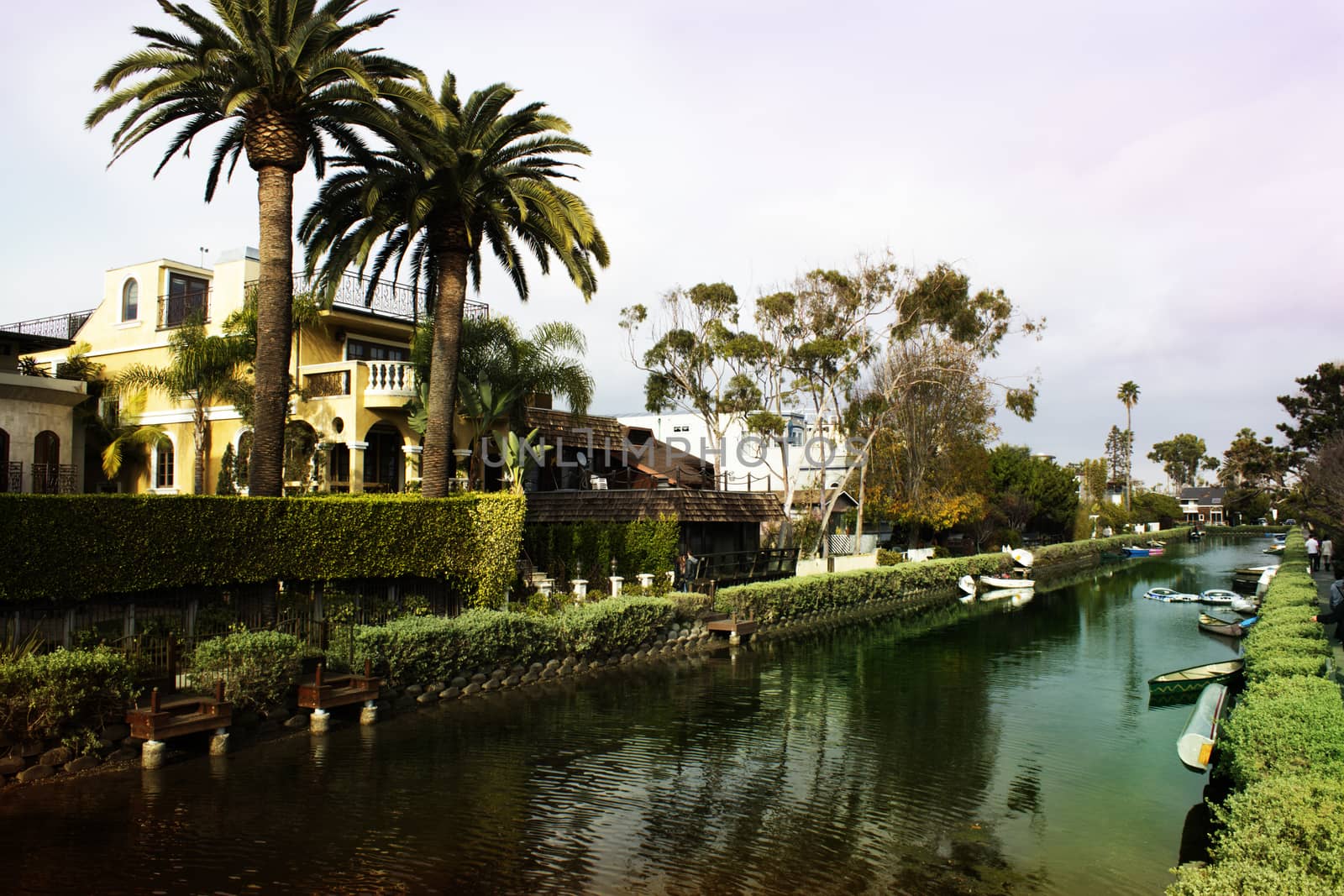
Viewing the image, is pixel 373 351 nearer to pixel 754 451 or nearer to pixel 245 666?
pixel 245 666

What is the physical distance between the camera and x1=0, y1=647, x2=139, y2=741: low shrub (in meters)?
11.9

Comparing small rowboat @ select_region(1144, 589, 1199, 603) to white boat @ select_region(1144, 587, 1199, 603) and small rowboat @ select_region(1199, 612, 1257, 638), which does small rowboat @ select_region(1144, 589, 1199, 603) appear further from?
small rowboat @ select_region(1199, 612, 1257, 638)

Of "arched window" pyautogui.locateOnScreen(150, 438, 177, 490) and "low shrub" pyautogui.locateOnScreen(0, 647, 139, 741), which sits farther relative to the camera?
"arched window" pyautogui.locateOnScreen(150, 438, 177, 490)

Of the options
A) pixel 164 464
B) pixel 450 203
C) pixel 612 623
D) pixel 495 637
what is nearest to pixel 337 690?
pixel 495 637

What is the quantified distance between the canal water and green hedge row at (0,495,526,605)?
10.9 ft

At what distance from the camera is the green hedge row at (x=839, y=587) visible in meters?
28.9

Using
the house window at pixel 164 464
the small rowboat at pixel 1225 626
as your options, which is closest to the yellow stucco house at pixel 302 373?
the house window at pixel 164 464

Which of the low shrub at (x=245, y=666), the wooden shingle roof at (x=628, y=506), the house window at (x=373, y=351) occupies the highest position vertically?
the house window at (x=373, y=351)

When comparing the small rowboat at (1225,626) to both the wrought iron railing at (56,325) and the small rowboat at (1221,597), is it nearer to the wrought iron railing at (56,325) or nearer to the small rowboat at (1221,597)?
the small rowboat at (1221,597)

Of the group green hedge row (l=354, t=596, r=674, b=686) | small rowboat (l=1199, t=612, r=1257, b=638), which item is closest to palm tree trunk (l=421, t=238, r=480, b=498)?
green hedge row (l=354, t=596, r=674, b=686)

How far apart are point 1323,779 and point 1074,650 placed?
21364 mm

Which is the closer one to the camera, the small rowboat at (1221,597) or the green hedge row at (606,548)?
the green hedge row at (606,548)

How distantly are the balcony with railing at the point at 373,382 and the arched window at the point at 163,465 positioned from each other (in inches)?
262

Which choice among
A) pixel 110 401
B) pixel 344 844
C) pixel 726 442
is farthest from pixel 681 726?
pixel 726 442
